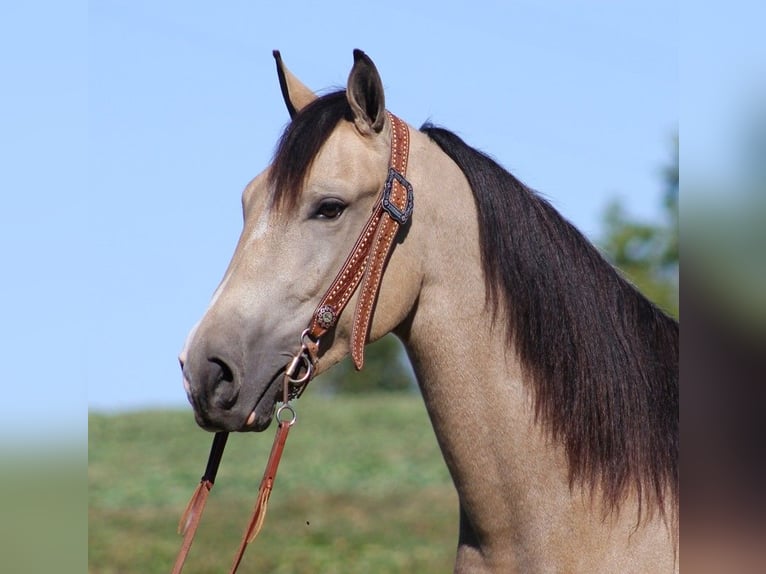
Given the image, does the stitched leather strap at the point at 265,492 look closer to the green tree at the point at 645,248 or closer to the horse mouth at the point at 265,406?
the horse mouth at the point at 265,406

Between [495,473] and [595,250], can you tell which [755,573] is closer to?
[495,473]

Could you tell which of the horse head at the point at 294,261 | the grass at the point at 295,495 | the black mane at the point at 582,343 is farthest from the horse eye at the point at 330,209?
the grass at the point at 295,495

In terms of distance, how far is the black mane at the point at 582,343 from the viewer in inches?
117

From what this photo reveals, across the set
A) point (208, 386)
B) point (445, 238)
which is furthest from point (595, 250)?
point (208, 386)

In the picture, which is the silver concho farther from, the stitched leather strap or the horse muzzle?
the stitched leather strap

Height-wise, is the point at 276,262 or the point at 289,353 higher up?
the point at 276,262

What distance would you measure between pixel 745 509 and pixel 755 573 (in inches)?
3.2

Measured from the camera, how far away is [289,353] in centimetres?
295

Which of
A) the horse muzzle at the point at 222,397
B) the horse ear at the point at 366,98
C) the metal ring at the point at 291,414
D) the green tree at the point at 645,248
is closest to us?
the horse muzzle at the point at 222,397

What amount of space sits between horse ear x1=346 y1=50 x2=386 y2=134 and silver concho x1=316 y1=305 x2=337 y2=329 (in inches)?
24.9

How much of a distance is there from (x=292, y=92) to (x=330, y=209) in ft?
2.52

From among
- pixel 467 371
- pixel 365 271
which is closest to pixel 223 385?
pixel 365 271

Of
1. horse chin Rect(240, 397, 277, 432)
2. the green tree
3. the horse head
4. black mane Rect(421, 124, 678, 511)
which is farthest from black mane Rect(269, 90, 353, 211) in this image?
the green tree

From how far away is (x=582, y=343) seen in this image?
9.98 feet
